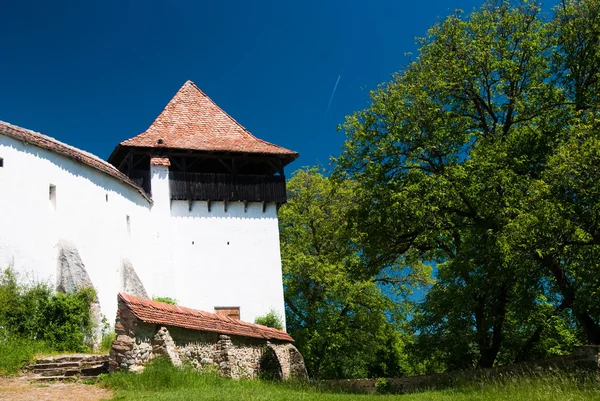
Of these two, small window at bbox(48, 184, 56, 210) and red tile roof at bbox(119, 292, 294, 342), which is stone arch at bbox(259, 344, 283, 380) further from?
small window at bbox(48, 184, 56, 210)

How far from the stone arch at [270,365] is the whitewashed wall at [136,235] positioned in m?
6.55

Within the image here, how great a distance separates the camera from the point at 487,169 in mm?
18375

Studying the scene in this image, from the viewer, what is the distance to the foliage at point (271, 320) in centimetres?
2608

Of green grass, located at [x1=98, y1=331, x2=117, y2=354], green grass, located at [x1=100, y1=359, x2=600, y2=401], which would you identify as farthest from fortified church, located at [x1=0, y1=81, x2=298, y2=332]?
green grass, located at [x1=100, y1=359, x2=600, y2=401]

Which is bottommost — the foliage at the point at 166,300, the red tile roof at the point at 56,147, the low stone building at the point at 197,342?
the low stone building at the point at 197,342

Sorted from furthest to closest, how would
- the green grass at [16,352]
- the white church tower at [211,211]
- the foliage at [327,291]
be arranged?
the foliage at [327,291]
the white church tower at [211,211]
the green grass at [16,352]

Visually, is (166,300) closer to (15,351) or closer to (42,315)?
(42,315)

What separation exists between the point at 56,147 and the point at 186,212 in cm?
782

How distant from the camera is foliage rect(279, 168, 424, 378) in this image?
3022cm

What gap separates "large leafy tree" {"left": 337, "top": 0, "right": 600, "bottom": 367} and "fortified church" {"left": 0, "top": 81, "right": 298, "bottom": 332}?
6.79 metres

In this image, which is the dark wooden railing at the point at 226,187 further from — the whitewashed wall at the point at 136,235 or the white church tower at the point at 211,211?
the whitewashed wall at the point at 136,235

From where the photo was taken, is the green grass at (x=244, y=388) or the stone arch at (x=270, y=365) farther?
the stone arch at (x=270, y=365)

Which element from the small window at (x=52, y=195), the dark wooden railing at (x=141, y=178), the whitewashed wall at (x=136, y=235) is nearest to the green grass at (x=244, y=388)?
the whitewashed wall at (x=136, y=235)

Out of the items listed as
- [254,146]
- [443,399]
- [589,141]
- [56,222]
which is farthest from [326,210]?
[443,399]
